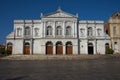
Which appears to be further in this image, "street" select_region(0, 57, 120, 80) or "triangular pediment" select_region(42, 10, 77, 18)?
"triangular pediment" select_region(42, 10, 77, 18)

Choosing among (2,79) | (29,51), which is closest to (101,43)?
(29,51)

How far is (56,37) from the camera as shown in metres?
49.6

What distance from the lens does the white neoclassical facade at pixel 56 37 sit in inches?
1953

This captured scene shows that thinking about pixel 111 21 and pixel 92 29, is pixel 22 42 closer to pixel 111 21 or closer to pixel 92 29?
pixel 92 29

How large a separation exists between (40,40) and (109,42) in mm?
17905

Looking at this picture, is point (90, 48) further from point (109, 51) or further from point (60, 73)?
point (60, 73)

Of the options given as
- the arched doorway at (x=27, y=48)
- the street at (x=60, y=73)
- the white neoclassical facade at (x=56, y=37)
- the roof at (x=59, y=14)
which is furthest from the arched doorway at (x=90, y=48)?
the street at (x=60, y=73)

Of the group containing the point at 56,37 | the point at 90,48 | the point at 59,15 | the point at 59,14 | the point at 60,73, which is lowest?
the point at 60,73

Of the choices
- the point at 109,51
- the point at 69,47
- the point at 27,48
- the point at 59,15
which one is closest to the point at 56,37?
the point at 69,47

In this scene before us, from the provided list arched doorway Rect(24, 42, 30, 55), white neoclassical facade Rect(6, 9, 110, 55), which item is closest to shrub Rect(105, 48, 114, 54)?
white neoclassical facade Rect(6, 9, 110, 55)

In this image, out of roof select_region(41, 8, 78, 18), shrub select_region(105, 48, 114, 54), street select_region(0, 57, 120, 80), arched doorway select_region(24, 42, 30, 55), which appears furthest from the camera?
arched doorway select_region(24, 42, 30, 55)

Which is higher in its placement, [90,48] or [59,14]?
[59,14]

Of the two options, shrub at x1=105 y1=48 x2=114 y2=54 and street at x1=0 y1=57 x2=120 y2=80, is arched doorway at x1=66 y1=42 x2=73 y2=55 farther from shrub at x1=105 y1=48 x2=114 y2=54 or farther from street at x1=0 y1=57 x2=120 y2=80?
street at x1=0 y1=57 x2=120 y2=80

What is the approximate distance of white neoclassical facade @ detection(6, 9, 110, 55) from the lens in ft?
163
